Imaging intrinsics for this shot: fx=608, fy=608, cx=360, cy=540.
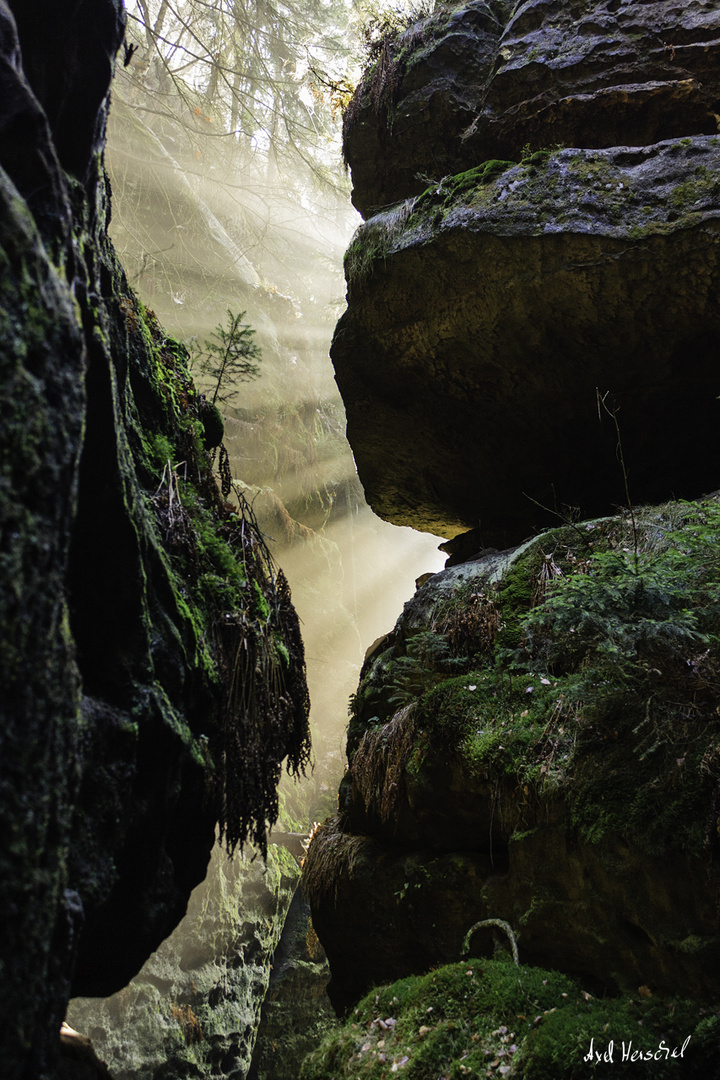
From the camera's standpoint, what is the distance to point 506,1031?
318 centimetres

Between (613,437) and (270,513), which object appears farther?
(270,513)

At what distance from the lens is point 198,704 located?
2965 millimetres

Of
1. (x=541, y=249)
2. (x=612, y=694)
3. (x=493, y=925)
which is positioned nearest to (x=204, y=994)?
(x=493, y=925)

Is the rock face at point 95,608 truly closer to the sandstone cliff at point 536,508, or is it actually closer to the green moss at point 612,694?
the green moss at point 612,694

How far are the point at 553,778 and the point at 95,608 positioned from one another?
3021 millimetres

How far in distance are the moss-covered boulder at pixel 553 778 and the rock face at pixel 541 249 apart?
6.05 ft

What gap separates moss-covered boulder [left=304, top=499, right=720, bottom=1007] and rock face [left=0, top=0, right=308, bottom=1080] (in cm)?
145

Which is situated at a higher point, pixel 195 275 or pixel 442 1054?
pixel 195 275

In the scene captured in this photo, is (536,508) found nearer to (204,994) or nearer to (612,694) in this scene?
(612,694)

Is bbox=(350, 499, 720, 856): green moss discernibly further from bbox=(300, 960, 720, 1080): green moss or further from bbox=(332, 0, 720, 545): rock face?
bbox=(332, 0, 720, 545): rock face

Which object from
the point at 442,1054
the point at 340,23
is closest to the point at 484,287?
the point at 442,1054

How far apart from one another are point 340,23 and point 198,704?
12.3 meters

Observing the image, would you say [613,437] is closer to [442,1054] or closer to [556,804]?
[556,804]

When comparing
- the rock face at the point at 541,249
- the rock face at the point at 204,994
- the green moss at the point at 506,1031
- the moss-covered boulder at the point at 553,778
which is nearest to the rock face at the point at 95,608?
the moss-covered boulder at the point at 553,778
